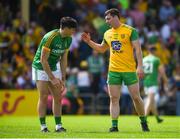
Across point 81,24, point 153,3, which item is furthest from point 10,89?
point 153,3

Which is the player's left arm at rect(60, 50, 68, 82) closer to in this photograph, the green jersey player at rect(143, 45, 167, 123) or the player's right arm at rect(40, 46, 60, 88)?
the player's right arm at rect(40, 46, 60, 88)

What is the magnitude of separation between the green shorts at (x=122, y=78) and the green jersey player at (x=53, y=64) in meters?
1.07

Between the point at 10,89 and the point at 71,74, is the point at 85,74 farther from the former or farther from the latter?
the point at 10,89

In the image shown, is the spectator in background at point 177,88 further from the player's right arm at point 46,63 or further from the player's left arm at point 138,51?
the player's right arm at point 46,63

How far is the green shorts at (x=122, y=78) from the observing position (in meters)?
15.6

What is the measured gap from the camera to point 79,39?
30453 mm

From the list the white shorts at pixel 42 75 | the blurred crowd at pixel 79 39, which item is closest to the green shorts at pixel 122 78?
the white shorts at pixel 42 75

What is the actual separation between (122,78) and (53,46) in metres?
1.68

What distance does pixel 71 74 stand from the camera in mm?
28922

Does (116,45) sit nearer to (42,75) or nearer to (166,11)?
(42,75)

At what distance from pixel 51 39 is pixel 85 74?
1382 centimetres

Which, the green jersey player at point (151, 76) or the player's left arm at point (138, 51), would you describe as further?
the green jersey player at point (151, 76)

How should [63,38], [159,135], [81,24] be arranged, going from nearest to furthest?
1. [159,135]
2. [63,38]
3. [81,24]

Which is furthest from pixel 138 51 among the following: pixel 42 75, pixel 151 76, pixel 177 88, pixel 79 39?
pixel 79 39
